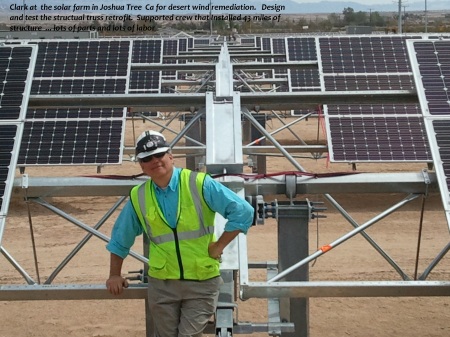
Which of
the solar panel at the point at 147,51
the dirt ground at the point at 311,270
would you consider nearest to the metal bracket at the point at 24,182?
the dirt ground at the point at 311,270

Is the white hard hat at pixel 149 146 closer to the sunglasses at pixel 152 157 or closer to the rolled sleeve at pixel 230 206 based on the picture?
the sunglasses at pixel 152 157

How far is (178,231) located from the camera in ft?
15.7

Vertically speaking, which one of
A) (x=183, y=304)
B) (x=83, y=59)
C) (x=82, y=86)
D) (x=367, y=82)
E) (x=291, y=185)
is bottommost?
(x=183, y=304)

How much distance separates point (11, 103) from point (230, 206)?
276 cm

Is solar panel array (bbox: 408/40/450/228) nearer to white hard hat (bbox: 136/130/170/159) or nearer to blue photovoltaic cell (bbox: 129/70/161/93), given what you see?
white hard hat (bbox: 136/130/170/159)

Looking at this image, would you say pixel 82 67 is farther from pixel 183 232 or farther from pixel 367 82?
pixel 183 232

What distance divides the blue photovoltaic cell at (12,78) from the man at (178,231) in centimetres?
201

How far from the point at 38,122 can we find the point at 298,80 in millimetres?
7971

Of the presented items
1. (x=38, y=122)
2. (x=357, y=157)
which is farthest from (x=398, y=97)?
(x=38, y=122)

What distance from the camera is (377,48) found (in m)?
14.4

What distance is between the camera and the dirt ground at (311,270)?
9.27 m

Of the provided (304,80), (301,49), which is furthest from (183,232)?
(301,49)

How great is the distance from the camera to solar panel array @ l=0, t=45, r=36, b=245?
18.9 ft

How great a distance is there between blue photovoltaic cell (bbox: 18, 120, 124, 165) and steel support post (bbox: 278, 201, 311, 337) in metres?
6.32
